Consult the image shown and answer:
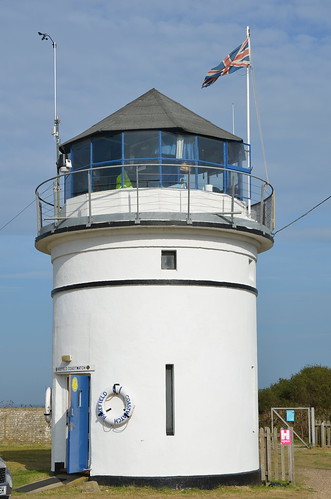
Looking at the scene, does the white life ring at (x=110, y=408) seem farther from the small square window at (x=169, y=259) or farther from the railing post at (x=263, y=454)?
the railing post at (x=263, y=454)

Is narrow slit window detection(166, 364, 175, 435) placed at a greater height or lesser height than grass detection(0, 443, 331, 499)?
greater

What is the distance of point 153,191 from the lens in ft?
63.0

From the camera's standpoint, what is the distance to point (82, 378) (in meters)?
19.0

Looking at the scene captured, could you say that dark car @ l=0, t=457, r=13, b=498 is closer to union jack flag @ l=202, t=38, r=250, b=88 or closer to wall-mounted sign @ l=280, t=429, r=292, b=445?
wall-mounted sign @ l=280, t=429, r=292, b=445

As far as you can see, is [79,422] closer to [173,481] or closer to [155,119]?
[173,481]

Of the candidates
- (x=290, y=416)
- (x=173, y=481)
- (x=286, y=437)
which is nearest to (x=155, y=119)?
(x=286, y=437)

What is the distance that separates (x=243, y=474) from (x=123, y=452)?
2.99 meters

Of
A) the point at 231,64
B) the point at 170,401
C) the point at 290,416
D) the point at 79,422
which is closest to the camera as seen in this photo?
the point at 170,401

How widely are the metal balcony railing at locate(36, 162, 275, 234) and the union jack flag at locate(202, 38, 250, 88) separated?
292 cm

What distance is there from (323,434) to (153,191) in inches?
688

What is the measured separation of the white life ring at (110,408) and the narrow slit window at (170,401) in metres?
0.87

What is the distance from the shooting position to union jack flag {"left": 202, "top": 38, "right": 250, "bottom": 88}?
21094 millimetres

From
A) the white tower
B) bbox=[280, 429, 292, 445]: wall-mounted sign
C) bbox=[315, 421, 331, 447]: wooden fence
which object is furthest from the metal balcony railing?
bbox=[315, 421, 331, 447]: wooden fence

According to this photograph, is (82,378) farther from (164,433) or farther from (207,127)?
(207,127)
